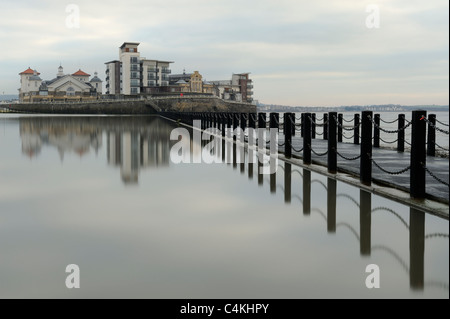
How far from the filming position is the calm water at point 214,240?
4465 mm

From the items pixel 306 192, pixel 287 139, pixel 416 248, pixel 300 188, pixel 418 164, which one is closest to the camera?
pixel 416 248

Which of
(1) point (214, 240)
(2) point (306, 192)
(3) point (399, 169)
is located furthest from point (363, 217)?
(3) point (399, 169)

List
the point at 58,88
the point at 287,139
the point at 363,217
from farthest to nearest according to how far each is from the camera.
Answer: the point at 58,88 < the point at 287,139 < the point at 363,217

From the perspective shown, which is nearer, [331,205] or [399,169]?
[331,205]

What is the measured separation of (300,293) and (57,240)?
319 centimetres

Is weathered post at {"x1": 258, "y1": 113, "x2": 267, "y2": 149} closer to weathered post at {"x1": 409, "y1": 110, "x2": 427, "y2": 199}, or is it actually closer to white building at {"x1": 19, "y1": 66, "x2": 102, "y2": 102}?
weathered post at {"x1": 409, "y1": 110, "x2": 427, "y2": 199}

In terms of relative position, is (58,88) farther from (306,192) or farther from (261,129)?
(306,192)

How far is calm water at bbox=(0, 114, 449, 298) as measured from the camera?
4465mm

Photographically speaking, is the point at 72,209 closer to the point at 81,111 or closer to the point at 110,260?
the point at 110,260

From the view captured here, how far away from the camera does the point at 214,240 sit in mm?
6012

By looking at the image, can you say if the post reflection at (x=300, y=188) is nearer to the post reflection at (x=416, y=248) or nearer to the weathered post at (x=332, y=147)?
the post reflection at (x=416, y=248)

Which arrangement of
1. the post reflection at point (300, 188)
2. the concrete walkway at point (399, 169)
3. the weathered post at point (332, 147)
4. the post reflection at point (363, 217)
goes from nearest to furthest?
the post reflection at point (363, 217)
the post reflection at point (300, 188)
the concrete walkway at point (399, 169)
the weathered post at point (332, 147)

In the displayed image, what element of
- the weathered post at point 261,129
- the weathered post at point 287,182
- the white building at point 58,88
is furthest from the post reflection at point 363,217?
the white building at point 58,88
